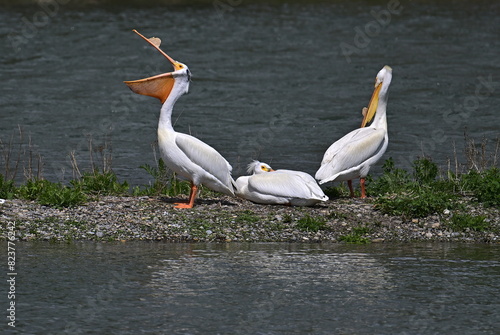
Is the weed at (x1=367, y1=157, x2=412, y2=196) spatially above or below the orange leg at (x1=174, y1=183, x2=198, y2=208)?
above

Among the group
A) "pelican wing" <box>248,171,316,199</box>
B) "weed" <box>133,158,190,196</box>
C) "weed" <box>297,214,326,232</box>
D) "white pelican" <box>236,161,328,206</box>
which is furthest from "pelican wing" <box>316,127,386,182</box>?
"weed" <box>133,158,190,196</box>

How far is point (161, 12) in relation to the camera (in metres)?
24.6

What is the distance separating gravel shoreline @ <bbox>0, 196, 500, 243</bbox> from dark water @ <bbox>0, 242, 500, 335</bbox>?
0.27 meters

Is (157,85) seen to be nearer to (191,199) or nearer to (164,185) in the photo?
(164,185)

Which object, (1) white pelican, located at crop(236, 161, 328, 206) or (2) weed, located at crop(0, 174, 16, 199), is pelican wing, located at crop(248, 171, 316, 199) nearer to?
(1) white pelican, located at crop(236, 161, 328, 206)

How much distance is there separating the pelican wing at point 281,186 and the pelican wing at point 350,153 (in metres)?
0.55

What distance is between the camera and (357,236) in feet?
27.3

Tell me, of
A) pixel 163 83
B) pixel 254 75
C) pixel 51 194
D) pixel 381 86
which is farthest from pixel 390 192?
pixel 254 75

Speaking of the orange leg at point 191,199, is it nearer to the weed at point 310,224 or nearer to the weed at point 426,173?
the weed at point 310,224

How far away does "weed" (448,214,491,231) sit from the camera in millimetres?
8500

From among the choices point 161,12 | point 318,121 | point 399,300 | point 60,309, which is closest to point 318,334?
point 399,300

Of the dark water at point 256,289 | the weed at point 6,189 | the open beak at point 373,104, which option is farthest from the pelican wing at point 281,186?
the weed at point 6,189

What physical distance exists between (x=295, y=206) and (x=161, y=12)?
16.3m

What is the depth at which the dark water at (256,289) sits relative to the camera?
18.7 feet
